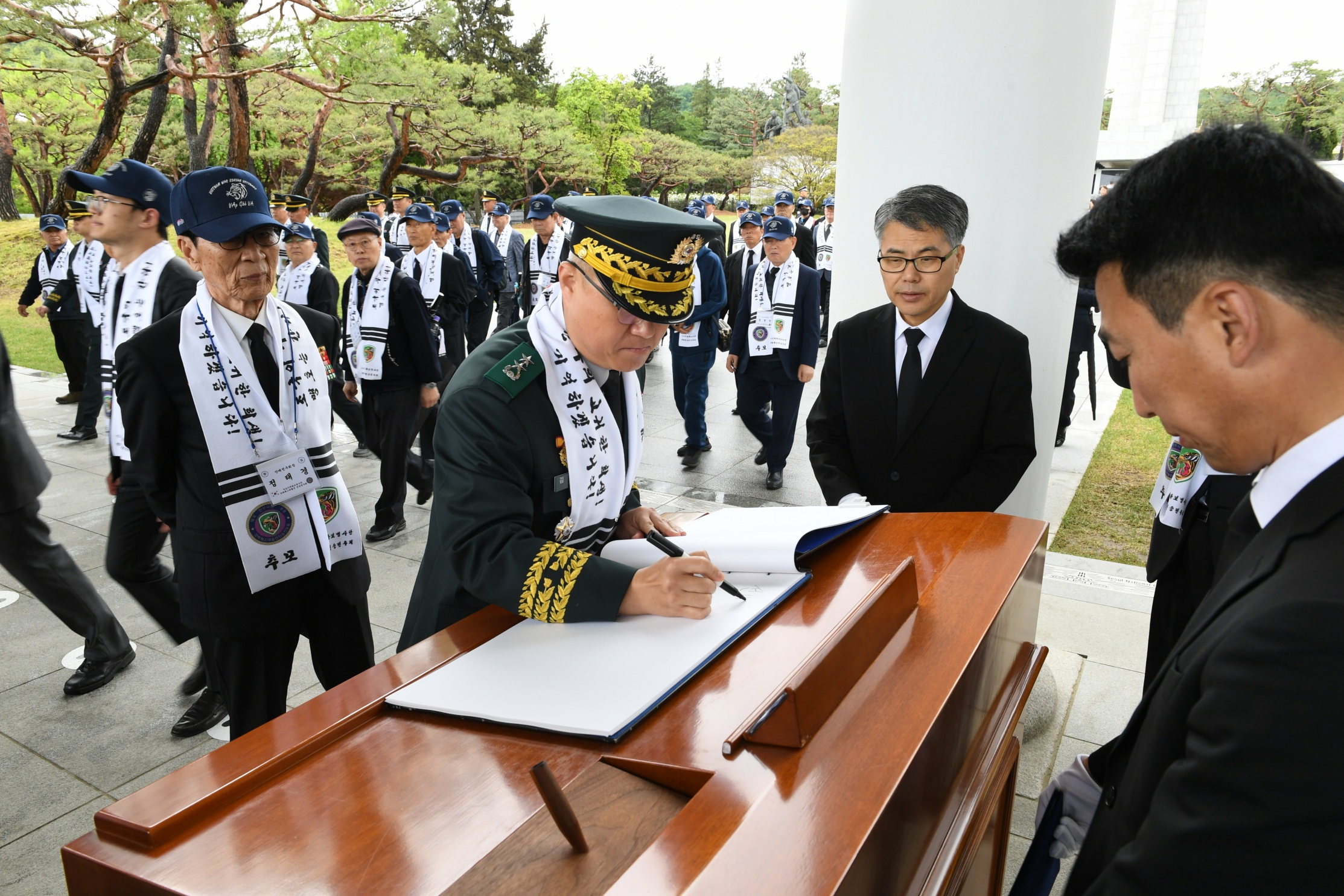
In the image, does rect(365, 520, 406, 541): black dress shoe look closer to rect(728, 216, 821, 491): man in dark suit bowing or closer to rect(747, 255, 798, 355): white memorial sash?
rect(728, 216, 821, 491): man in dark suit bowing

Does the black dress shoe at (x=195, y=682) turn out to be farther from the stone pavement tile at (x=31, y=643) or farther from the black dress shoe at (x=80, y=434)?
the black dress shoe at (x=80, y=434)

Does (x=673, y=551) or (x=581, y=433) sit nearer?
(x=673, y=551)

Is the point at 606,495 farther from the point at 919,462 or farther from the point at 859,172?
the point at 859,172

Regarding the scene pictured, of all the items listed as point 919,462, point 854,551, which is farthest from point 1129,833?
point 919,462

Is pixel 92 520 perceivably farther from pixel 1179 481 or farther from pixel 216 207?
pixel 1179 481

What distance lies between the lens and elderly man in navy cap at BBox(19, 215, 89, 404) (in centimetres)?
800

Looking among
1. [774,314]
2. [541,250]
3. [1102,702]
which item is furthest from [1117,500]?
[541,250]

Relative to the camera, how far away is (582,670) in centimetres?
124

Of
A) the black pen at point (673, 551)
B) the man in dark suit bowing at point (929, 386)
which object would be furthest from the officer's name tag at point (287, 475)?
the man in dark suit bowing at point (929, 386)

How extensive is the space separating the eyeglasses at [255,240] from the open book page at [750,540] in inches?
58.6

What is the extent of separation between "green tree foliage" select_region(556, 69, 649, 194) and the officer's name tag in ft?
103

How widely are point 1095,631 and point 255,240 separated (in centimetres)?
372

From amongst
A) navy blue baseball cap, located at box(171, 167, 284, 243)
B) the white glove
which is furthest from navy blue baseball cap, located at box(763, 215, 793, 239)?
the white glove

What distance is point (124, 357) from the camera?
2.30 m
